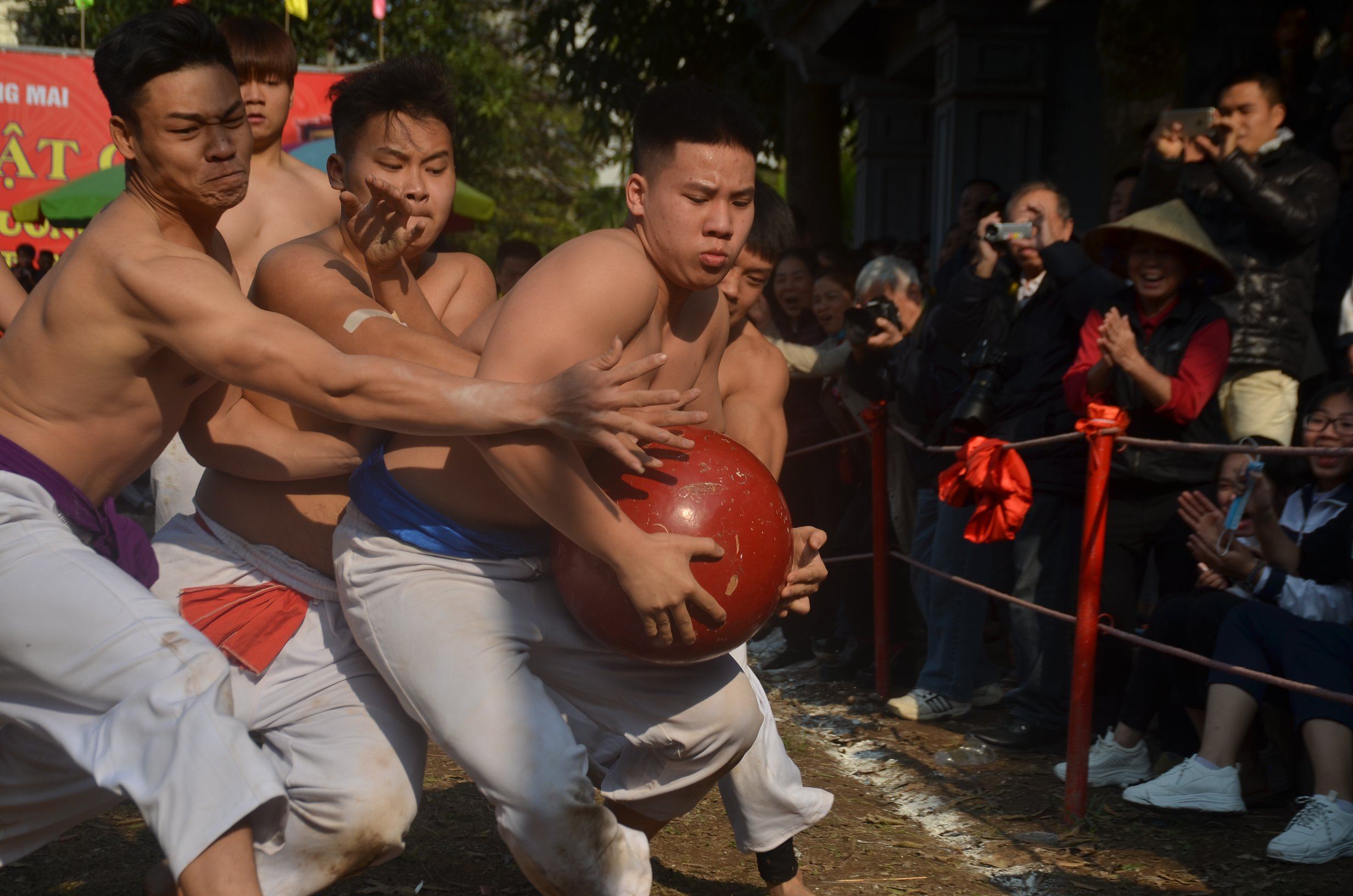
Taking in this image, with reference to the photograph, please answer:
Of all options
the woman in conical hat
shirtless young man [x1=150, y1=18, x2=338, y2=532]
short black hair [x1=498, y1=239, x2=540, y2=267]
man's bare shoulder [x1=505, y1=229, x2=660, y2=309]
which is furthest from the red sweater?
short black hair [x1=498, y1=239, x2=540, y2=267]

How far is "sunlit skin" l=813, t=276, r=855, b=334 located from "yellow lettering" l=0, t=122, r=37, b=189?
42.0 feet

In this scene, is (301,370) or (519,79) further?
(519,79)

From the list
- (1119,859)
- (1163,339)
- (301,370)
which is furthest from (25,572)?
(1163,339)

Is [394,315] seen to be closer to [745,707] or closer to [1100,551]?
[745,707]

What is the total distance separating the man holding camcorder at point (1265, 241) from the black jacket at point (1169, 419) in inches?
7.6

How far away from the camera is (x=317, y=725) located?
135 inches

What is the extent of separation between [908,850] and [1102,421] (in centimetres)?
161

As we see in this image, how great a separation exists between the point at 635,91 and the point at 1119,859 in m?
13.1

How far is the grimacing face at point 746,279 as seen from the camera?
4.93 m

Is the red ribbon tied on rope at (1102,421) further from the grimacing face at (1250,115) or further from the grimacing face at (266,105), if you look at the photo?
the grimacing face at (266,105)

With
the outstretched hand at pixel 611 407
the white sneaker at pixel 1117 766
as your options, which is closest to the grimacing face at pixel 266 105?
the outstretched hand at pixel 611 407

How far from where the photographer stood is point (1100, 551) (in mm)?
4883

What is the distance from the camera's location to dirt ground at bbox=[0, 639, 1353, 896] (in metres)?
4.25

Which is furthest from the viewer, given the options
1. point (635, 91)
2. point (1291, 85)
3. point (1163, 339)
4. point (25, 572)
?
point (635, 91)
